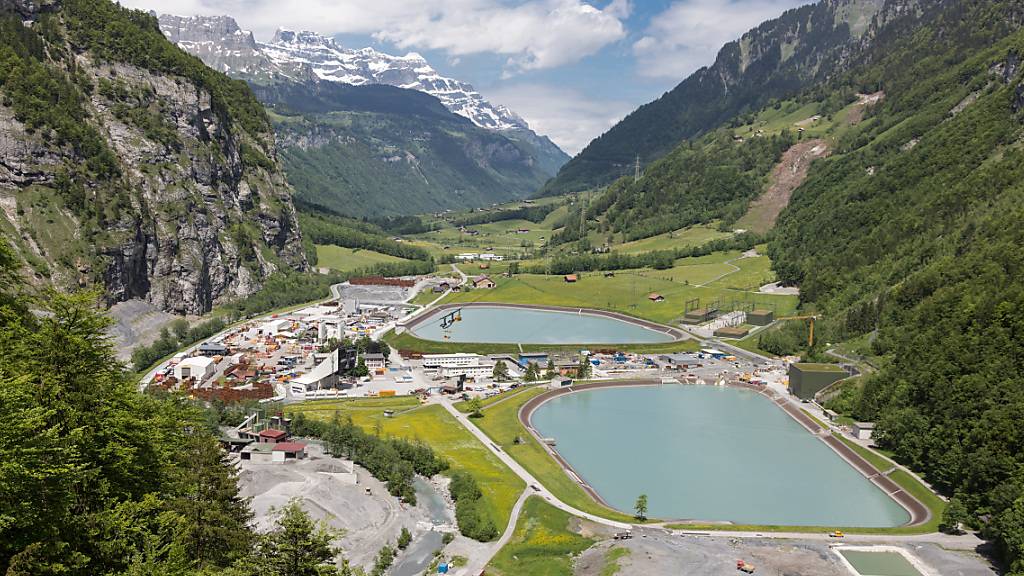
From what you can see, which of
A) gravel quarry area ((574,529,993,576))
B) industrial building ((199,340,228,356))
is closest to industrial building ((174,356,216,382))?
industrial building ((199,340,228,356))

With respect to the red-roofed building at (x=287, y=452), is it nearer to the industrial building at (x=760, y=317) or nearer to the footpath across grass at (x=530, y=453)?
the footpath across grass at (x=530, y=453)

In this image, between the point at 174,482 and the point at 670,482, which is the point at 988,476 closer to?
the point at 670,482

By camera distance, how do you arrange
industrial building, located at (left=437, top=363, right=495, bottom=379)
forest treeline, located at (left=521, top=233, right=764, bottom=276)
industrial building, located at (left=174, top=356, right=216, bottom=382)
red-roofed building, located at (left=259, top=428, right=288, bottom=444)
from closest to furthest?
red-roofed building, located at (left=259, top=428, right=288, bottom=444) < industrial building, located at (left=174, top=356, right=216, bottom=382) < industrial building, located at (left=437, top=363, right=495, bottom=379) < forest treeline, located at (left=521, top=233, right=764, bottom=276)

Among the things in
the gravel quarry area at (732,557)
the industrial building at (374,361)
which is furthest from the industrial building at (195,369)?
the gravel quarry area at (732,557)

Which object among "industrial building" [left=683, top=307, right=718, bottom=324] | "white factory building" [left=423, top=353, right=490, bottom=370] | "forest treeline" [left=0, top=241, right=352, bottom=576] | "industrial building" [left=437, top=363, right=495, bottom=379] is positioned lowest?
"industrial building" [left=437, top=363, right=495, bottom=379]

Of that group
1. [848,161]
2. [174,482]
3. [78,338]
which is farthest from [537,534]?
[848,161]

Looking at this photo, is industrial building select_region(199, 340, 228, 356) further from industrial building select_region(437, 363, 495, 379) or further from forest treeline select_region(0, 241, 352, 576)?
forest treeline select_region(0, 241, 352, 576)
